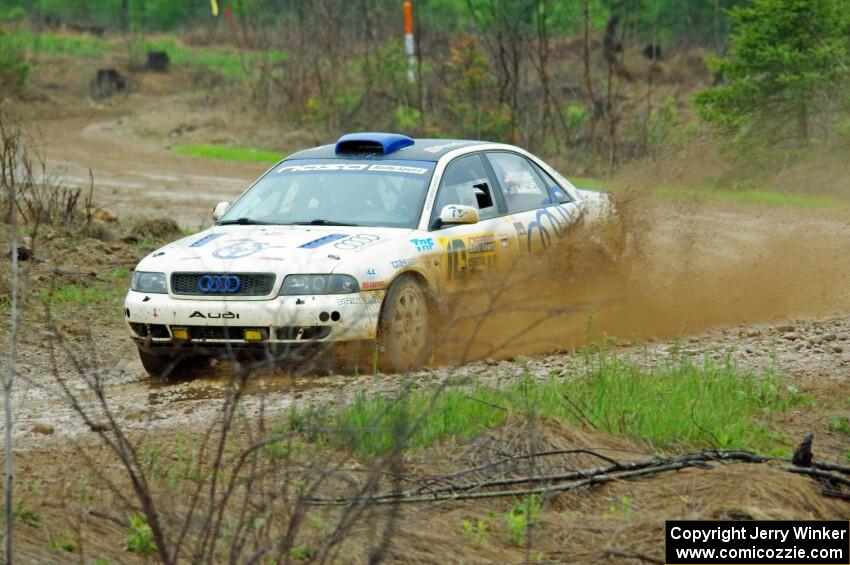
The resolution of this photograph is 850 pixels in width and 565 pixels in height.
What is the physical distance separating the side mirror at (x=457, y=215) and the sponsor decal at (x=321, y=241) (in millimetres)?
768

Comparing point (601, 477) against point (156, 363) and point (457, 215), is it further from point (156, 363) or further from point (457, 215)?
point (156, 363)

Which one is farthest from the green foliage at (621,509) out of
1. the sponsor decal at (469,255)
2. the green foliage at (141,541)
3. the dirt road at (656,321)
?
the sponsor decal at (469,255)

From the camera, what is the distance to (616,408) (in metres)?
7.14

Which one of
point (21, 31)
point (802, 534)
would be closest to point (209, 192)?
point (802, 534)

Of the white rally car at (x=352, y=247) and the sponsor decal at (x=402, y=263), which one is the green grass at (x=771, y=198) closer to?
the white rally car at (x=352, y=247)

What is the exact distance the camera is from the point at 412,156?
10.1m

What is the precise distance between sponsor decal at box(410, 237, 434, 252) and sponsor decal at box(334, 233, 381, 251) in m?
0.27

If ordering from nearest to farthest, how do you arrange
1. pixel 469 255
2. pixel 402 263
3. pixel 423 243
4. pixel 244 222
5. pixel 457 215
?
A: pixel 402 263, pixel 423 243, pixel 457 215, pixel 469 255, pixel 244 222

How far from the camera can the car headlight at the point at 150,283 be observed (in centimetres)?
882

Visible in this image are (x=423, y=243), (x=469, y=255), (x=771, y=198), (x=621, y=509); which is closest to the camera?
(x=621, y=509)

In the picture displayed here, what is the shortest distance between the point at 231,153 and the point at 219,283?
19444 millimetres

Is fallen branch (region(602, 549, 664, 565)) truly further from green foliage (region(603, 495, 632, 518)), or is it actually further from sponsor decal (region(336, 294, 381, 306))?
sponsor decal (region(336, 294, 381, 306))

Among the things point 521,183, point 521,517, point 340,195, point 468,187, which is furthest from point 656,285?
point 521,517

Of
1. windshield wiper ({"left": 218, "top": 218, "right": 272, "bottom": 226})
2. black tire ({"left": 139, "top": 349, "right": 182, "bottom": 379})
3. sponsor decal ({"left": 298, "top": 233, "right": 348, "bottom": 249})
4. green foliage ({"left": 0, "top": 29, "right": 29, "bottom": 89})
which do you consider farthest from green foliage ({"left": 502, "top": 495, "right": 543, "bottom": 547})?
green foliage ({"left": 0, "top": 29, "right": 29, "bottom": 89})
